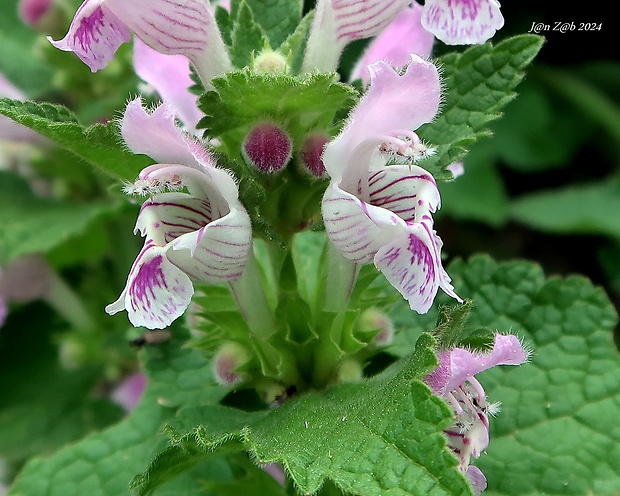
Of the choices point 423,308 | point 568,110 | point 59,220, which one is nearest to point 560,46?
point 568,110

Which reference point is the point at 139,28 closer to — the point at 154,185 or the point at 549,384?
the point at 154,185

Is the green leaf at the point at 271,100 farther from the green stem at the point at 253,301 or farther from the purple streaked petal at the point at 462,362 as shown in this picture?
the purple streaked petal at the point at 462,362

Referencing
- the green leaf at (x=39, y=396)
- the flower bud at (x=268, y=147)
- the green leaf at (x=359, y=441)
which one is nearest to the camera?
the green leaf at (x=359, y=441)

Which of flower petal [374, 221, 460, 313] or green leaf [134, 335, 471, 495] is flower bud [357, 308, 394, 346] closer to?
green leaf [134, 335, 471, 495]

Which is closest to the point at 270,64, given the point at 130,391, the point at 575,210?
the point at 130,391

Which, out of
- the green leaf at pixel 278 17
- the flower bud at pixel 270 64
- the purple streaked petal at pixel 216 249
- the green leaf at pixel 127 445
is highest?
the flower bud at pixel 270 64

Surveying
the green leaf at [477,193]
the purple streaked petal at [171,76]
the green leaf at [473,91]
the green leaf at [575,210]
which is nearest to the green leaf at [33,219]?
the purple streaked petal at [171,76]

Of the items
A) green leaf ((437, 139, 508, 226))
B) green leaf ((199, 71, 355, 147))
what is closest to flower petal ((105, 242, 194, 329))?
green leaf ((199, 71, 355, 147))
